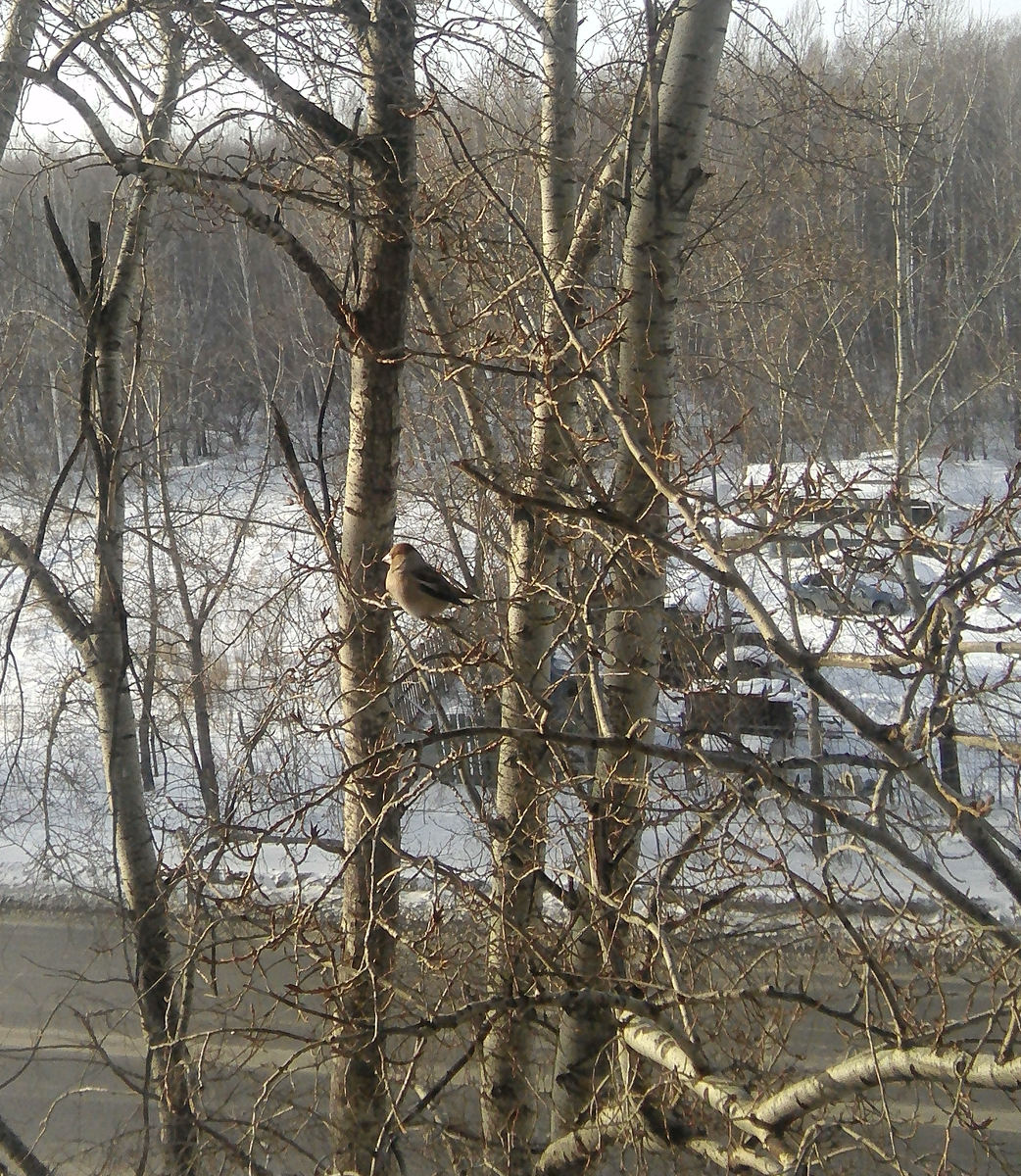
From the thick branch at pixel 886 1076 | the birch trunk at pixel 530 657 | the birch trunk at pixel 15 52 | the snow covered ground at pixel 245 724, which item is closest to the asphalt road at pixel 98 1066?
the snow covered ground at pixel 245 724

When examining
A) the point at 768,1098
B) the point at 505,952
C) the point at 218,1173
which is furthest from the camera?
the point at 218,1173

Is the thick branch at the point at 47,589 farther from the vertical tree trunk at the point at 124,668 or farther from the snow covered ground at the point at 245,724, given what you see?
the snow covered ground at the point at 245,724

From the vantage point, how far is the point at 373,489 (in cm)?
432

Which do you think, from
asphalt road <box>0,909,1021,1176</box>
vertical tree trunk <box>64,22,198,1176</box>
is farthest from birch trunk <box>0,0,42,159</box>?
asphalt road <box>0,909,1021,1176</box>

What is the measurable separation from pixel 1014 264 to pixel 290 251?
2141 cm

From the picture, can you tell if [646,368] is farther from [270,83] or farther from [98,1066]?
[98,1066]

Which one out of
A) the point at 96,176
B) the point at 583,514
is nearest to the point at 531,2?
the point at 583,514

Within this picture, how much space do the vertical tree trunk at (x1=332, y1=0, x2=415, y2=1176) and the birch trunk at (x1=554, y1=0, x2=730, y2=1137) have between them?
0.90m

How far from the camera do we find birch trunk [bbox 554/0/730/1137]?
376 cm

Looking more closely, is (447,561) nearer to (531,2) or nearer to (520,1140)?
(531,2)

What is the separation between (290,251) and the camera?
403 centimetres

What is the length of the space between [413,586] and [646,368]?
1407 millimetres

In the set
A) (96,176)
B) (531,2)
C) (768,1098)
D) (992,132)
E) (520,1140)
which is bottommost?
(520,1140)

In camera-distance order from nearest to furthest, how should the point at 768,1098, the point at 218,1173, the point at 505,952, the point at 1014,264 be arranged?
the point at 768,1098
the point at 505,952
the point at 218,1173
the point at 1014,264
